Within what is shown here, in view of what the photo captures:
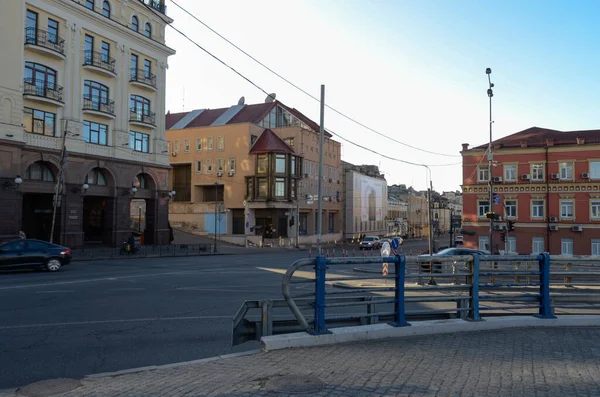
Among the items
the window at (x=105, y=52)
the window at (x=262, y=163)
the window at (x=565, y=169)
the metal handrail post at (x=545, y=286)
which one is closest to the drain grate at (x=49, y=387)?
the metal handrail post at (x=545, y=286)

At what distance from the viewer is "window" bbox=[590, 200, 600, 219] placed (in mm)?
42094

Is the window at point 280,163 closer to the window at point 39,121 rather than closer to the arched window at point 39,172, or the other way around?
the window at point 39,121

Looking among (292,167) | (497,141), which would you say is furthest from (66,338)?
(292,167)

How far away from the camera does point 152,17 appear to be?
44719mm

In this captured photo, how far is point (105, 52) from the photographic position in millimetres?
40562

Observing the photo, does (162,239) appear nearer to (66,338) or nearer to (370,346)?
(66,338)

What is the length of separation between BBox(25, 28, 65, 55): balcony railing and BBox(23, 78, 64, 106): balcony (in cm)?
250

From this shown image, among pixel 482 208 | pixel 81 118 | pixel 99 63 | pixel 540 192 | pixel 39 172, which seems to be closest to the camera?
pixel 39 172

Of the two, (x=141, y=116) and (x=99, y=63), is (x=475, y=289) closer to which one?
(x=99, y=63)

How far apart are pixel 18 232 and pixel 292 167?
34536mm

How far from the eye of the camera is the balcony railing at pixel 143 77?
4347cm

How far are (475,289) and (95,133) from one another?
3771 centimetres

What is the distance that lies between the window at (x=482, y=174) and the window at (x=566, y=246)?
8.37m

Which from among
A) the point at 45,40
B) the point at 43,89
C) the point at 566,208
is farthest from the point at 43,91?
the point at 566,208
